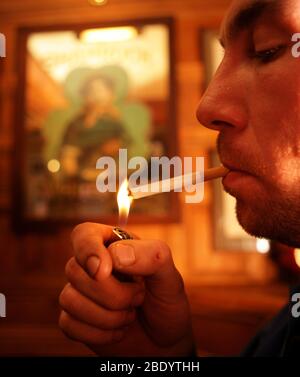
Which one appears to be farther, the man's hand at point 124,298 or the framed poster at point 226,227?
the framed poster at point 226,227

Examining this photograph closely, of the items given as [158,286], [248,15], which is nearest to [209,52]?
[248,15]

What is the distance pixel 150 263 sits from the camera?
44 cm

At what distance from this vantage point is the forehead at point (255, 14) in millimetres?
431

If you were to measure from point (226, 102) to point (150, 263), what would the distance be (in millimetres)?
244

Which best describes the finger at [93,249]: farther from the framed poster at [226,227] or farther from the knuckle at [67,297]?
the framed poster at [226,227]

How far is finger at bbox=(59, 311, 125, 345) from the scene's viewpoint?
469 mm

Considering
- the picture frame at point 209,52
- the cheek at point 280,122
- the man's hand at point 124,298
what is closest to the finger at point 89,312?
the man's hand at point 124,298

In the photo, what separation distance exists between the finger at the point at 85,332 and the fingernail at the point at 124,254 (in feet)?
0.42

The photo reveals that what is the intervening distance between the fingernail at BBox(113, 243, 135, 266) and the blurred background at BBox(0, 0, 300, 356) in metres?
0.73

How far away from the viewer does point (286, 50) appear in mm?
441

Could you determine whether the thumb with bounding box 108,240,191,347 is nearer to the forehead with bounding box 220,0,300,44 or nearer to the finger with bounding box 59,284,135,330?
the finger with bounding box 59,284,135,330

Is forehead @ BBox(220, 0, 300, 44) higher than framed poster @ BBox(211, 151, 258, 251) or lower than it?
higher

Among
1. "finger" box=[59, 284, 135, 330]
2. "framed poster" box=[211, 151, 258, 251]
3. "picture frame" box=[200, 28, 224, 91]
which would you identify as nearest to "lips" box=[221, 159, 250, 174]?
"finger" box=[59, 284, 135, 330]
